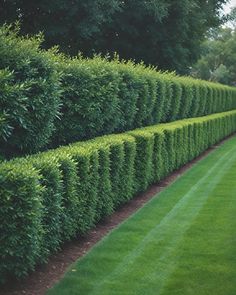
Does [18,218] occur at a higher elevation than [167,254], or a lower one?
higher

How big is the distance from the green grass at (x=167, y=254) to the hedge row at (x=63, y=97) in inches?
76.6

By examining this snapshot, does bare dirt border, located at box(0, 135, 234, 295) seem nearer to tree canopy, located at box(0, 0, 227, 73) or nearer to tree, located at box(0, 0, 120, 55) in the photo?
tree, located at box(0, 0, 120, 55)

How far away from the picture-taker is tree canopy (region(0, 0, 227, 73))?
850 inches

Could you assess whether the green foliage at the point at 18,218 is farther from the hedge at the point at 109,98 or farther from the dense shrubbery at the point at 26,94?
the hedge at the point at 109,98

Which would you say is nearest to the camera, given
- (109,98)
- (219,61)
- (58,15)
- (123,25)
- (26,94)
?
(26,94)

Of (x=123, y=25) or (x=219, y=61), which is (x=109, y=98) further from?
(x=219, y=61)

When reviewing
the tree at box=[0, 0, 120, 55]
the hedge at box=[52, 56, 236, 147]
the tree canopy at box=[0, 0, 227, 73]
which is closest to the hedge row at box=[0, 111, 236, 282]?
the hedge at box=[52, 56, 236, 147]

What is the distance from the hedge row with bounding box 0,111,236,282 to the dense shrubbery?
0.42 m

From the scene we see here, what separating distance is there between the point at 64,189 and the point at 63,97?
2613 millimetres

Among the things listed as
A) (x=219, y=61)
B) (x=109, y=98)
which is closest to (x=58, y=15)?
(x=109, y=98)

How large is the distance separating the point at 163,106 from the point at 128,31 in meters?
11.2

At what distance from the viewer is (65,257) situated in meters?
7.14

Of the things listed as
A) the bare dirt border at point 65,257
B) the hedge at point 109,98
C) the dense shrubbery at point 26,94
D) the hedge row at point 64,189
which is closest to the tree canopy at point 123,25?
the hedge at point 109,98

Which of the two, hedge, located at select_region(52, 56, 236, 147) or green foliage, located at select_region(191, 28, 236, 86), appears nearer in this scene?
hedge, located at select_region(52, 56, 236, 147)
